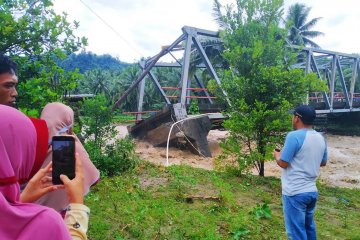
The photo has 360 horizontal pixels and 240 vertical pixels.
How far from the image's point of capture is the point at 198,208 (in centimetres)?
447

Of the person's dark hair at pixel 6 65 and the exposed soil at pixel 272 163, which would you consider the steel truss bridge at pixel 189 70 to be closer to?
the exposed soil at pixel 272 163

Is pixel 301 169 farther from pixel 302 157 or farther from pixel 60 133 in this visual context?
pixel 60 133

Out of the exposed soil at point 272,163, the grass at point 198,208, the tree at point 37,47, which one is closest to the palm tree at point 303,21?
the exposed soil at point 272,163

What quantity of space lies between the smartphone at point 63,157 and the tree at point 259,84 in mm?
5341

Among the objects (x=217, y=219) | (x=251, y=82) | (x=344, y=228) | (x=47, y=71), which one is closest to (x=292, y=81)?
(x=251, y=82)

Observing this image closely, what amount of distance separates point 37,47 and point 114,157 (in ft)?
10.3

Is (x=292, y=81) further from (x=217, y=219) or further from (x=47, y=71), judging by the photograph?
(x=47, y=71)

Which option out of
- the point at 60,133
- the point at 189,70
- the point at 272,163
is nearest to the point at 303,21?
the point at 189,70

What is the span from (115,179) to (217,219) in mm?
2273

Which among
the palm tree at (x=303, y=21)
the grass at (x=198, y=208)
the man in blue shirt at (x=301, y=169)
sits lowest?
the grass at (x=198, y=208)

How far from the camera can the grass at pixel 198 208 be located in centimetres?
364

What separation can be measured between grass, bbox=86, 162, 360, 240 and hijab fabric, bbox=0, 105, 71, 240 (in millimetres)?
2447

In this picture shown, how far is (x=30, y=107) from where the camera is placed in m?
3.21

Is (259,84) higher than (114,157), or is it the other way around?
(259,84)
